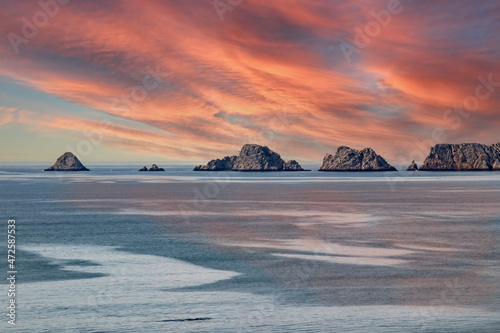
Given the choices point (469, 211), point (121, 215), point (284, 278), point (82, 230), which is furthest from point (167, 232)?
point (469, 211)

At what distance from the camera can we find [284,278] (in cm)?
1925

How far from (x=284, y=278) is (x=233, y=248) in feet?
24.4

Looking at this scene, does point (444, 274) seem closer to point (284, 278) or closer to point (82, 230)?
point (284, 278)

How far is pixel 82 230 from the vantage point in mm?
33844

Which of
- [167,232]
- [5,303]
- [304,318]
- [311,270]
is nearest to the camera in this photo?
[304,318]

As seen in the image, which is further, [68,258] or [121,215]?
[121,215]

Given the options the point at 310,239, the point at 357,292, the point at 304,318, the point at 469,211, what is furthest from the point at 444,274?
the point at 469,211

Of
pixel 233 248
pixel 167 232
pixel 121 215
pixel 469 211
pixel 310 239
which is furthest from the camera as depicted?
pixel 469 211

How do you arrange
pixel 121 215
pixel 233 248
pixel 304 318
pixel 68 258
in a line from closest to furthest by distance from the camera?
pixel 304 318
pixel 68 258
pixel 233 248
pixel 121 215

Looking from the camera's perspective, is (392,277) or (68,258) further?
(68,258)

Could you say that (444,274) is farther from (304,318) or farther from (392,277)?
(304,318)

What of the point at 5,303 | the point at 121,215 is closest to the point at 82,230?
the point at 121,215

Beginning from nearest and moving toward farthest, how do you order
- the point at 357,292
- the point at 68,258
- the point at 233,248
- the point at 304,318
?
the point at 304,318, the point at 357,292, the point at 68,258, the point at 233,248

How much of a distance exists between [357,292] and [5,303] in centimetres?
1118
